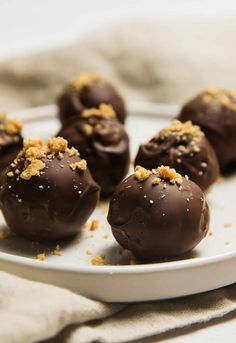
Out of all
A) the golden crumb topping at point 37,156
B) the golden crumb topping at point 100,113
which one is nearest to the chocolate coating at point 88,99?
the golden crumb topping at point 100,113

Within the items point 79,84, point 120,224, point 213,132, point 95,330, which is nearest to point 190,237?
point 120,224

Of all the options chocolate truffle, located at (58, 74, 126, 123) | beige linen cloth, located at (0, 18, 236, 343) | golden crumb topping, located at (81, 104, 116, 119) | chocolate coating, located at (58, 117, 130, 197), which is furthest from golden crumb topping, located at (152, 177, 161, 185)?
beige linen cloth, located at (0, 18, 236, 343)

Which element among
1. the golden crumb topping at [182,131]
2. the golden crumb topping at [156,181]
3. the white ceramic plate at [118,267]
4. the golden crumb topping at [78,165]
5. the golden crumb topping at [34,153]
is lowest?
the white ceramic plate at [118,267]

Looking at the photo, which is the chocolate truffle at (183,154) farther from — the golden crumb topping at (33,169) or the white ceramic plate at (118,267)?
the golden crumb topping at (33,169)

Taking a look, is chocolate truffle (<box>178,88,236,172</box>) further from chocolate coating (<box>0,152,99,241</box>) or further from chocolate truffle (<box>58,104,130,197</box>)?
chocolate coating (<box>0,152,99,241</box>)

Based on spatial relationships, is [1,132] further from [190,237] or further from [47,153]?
[190,237]

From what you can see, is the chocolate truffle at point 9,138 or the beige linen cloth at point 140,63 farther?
the beige linen cloth at point 140,63
